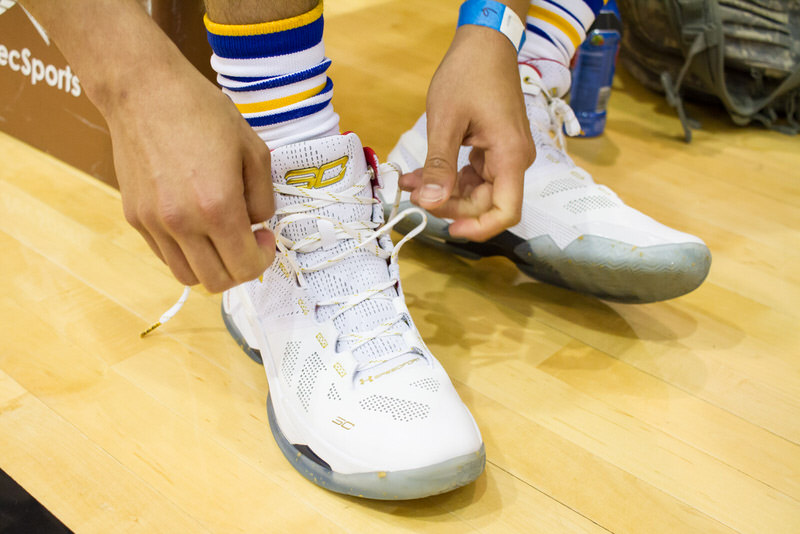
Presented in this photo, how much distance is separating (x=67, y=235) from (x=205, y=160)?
620 mm

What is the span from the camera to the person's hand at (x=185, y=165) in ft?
1.61

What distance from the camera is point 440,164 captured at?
67cm

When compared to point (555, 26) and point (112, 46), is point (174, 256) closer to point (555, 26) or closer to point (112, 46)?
point (112, 46)

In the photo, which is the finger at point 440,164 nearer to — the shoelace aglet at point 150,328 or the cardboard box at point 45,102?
the shoelace aglet at point 150,328

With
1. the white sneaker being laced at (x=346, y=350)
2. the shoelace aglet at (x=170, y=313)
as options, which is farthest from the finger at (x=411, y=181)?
the shoelace aglet at (x=170, y=313)

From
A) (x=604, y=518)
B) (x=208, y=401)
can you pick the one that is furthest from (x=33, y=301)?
(x=604, y=518)

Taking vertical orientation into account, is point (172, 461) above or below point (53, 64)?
below

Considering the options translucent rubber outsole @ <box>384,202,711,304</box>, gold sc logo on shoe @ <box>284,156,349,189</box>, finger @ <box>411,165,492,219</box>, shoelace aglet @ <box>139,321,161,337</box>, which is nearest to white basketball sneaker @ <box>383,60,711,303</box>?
translucent rubber outsole @ <box>384,202,711,304</box>

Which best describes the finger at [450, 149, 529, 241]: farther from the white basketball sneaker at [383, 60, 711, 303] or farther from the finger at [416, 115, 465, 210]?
the white basketball sneaker at [383, 60, 711, 303]

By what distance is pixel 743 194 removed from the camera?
1225 mm

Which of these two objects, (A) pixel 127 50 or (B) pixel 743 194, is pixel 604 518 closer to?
(A) pixel 127 50

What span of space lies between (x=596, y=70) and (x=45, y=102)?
990 mm

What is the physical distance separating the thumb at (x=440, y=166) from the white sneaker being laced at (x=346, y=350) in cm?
4

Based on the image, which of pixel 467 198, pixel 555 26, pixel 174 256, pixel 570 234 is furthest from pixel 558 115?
pixel 174 256
